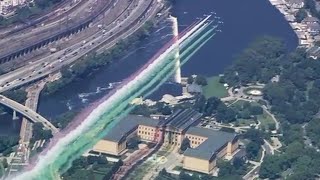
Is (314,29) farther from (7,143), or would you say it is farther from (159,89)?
(7,143)

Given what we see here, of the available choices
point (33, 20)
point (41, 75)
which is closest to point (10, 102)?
point (41, 75)

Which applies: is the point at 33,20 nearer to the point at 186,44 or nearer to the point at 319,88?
the point at 186,44

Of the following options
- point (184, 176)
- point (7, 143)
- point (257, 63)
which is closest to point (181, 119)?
point (184, 176)

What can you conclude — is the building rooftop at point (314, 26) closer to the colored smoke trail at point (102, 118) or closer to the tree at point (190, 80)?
the colored smoke trail at point (102, 118)

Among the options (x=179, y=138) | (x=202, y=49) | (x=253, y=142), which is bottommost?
(x=253, y=142)

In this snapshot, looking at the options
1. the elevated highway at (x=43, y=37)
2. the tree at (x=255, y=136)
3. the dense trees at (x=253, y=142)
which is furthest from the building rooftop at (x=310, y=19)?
the tree at (x=255, y=136)
